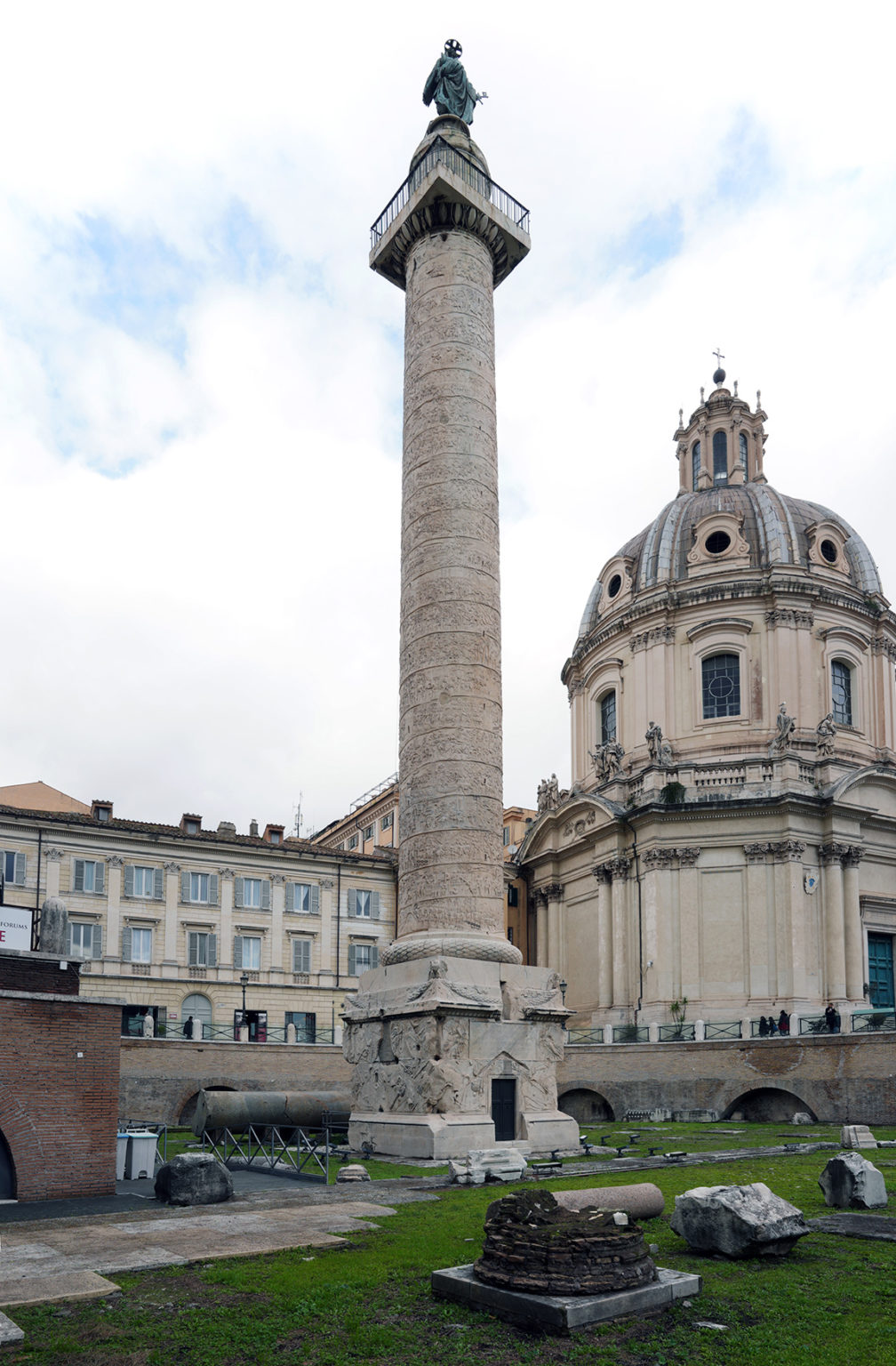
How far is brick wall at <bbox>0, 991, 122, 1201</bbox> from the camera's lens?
17016 mm

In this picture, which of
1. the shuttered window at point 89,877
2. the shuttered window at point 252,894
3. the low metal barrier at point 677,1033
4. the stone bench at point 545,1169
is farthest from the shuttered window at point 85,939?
the stone bench at point 545,1169

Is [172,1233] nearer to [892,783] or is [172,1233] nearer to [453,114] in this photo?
[453,114]

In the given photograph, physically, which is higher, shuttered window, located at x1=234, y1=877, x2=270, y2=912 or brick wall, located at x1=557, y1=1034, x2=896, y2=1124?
shuttered window, located at x1=234, y1=877, x2=270, y2=912

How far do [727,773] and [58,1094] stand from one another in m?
35.0

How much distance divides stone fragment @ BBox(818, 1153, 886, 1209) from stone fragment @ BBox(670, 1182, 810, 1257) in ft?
9.59

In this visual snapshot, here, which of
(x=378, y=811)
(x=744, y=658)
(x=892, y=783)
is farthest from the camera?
(x=378, y=811)

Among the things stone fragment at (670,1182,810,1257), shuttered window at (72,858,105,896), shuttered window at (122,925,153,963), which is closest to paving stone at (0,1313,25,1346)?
stone fragment at (670,1182,810,1257)

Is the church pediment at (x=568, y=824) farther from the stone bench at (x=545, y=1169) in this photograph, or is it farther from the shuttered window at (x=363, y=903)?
the stone bench at (x=545, y=1169)

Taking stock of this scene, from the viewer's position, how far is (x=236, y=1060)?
43.1 metres

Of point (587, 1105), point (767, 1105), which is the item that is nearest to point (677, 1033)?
point (767, 1105)

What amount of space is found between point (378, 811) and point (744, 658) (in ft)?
123

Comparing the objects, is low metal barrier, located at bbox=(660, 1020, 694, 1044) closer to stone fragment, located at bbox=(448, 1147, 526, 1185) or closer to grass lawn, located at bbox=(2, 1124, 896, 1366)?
stone fragment, located at bbox=(448, 1147, 526, 1185)

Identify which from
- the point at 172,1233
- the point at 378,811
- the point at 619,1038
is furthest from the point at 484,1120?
the point at 378,811

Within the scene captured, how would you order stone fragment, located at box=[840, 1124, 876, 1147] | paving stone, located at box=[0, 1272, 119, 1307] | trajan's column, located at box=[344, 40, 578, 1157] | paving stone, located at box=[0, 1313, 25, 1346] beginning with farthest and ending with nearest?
stone fragment, located at box=[840, 1124, 876, 1147] → trajan's column, located at box=[344, 40, 578, 1157] → paving stone, located at box=[0, 1272, 119, 1307] → paving stone, located at box=[0, 1313, 25, 1346]
